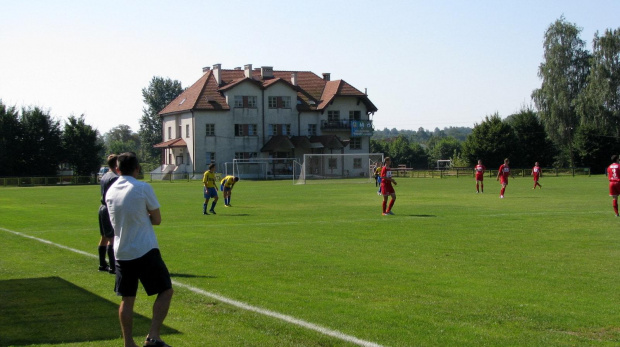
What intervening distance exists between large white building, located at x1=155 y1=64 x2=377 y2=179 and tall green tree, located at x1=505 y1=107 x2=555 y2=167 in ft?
60.7

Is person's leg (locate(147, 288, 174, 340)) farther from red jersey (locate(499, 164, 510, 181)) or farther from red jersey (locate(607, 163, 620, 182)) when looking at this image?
red jersey (locate(499, 164, 510, 181))

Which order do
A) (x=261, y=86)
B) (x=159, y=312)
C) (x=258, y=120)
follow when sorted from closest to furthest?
1. (x=159, y=312)
2. (x=261, y=86)
3. (x=258, y=120)

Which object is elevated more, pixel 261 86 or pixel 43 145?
pixel 261 86

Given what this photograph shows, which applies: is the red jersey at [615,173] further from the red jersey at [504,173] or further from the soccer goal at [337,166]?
the soccer goal at [337,166]

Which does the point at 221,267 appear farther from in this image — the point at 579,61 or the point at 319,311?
the point at 579,61

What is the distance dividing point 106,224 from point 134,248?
5.31 m

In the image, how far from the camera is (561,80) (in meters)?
84.6

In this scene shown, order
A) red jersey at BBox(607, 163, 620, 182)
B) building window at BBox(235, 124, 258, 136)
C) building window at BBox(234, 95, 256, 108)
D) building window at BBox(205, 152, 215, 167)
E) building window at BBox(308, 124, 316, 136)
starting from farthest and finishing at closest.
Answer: building window at BBox(308, 124, 316, 136), building window at BBox(235, 124, 258, 136), building window at BBox(234, 95, 256, 108), building window at BBox(205, 152, 215, 167), red jersey at BBox(607, 163, 620, 182)

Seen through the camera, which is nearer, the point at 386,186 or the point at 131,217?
the point at 131,217

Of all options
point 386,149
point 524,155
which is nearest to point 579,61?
point 524,155

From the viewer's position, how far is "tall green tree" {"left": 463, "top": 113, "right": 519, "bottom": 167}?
84625mm

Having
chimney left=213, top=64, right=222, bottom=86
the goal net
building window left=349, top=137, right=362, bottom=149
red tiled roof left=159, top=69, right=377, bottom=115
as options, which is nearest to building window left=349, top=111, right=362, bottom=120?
red tiled roof left=159, top=69, right=377, bottom=115

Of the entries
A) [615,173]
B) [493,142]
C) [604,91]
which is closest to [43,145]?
[493,142]

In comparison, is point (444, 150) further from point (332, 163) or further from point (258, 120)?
point (332, 163)
